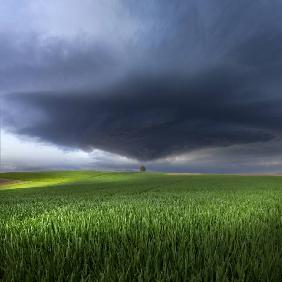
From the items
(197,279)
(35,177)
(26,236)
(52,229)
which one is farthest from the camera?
(35,177)

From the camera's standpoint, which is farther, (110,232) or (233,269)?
(110,232)

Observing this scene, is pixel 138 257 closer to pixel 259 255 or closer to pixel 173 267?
pixel 173 267

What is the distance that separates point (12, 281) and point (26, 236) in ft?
7.37

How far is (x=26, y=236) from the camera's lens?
5914mm

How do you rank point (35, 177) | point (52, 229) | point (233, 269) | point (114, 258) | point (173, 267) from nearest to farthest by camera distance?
point (173, 267) → point (233, 269) → point (114, 258) → point (52, 229) → point (35, 177)

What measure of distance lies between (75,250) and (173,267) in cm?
153

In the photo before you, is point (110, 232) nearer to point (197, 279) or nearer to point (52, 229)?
point (52, 229)

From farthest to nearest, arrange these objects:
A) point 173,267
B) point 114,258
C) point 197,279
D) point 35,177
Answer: point 35,177, point 114,258, point 173,267, point 197,279

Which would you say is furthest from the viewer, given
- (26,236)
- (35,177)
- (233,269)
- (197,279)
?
(35,177)

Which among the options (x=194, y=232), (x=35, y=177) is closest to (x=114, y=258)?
(x=194, y=232)

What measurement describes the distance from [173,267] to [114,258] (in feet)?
3.17

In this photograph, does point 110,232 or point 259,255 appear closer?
point 259,255

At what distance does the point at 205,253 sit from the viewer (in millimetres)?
4684

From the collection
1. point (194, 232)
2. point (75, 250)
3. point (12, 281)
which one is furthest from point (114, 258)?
point (194, 232)
